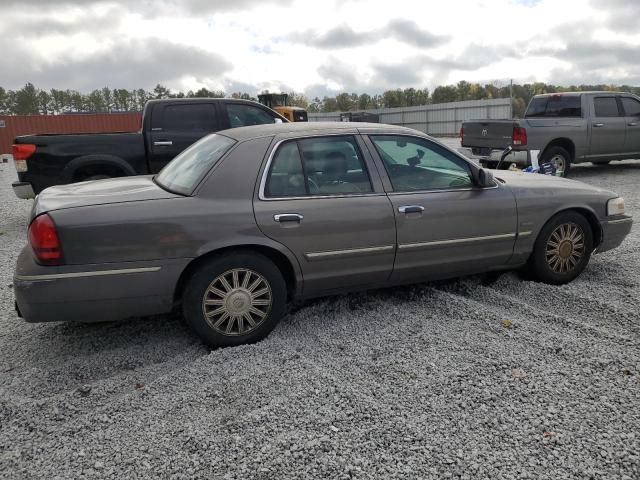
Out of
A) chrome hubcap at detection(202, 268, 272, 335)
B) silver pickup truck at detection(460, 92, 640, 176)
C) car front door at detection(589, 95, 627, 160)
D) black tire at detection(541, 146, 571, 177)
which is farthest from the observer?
car front door at detection(589, 95, 627, 160)

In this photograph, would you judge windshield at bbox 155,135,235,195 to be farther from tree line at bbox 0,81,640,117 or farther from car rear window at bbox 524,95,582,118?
tree line at bbox 0,81,640,117

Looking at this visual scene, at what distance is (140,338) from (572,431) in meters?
2.77

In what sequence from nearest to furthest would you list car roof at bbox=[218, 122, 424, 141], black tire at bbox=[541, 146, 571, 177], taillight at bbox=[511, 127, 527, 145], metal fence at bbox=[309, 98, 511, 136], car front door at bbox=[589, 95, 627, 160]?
car roof at bbox=[218, 122, 424, 141] → taillight at bbox=[511, 127, 527, 145] → black tire at bbox=[541, 146, 571, 177] → car front door at bbox=[589, 95, 627, 160] → metal fence at bbox=[309, 98, 511, 136]

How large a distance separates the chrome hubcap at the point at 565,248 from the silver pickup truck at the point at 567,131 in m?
5.88

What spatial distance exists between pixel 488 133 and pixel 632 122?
3.69 metres

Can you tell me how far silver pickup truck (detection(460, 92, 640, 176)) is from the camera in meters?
10.1

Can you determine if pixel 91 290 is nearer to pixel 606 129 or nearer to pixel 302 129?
pixel 302 129

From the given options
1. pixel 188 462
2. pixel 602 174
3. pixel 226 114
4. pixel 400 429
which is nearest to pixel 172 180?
pixel 188 462

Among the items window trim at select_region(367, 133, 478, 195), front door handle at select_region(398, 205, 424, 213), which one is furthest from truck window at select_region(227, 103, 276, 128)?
front door handle at select_region(398, 205, 424, 213)

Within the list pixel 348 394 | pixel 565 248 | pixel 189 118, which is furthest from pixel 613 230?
pixel 189 118

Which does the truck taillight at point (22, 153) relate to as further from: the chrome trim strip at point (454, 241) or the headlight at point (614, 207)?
the headlight at point (614, 207)

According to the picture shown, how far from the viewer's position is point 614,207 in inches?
183

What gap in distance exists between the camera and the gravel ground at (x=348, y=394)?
2.39 meters

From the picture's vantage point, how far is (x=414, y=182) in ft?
13.0
